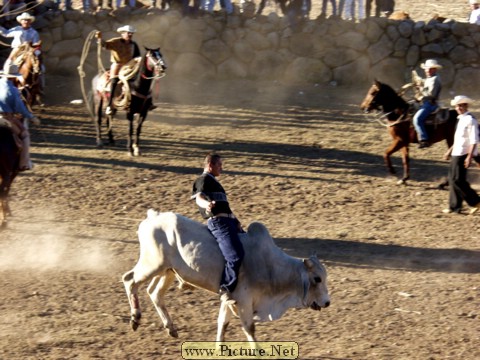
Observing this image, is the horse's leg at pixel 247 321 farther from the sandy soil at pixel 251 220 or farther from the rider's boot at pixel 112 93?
the rider's boot at pixel 112 93

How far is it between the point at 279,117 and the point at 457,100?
7.02 meters

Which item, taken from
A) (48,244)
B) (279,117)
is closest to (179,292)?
(48,244)

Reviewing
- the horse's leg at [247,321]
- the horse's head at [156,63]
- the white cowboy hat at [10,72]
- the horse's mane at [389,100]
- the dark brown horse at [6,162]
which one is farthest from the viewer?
the horse's head at [156,63]

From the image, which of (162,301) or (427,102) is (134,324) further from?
(427,102)

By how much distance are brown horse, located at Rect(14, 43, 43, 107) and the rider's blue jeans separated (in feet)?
23.6

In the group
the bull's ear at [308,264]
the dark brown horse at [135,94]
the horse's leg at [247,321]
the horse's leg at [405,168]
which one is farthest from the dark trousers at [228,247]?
the dark brown horse at [135,94]

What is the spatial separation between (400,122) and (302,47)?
25.3ft

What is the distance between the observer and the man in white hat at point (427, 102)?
656 inches

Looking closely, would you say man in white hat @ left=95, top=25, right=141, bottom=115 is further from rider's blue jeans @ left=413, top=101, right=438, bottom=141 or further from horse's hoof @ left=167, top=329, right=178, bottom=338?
horse's hoof @ left=167, top=329, right=178, bottom=338

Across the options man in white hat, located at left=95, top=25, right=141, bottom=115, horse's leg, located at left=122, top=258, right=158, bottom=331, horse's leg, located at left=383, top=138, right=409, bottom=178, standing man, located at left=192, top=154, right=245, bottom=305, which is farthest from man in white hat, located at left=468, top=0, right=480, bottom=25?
horse's leg, located at left=122, top=258, right=158, bottom=331

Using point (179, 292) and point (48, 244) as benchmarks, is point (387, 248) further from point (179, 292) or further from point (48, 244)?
point (48, 244)

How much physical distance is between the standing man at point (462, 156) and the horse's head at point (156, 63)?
210 inches

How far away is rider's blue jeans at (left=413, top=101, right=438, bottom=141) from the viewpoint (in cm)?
1669

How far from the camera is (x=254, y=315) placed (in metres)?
9.16
